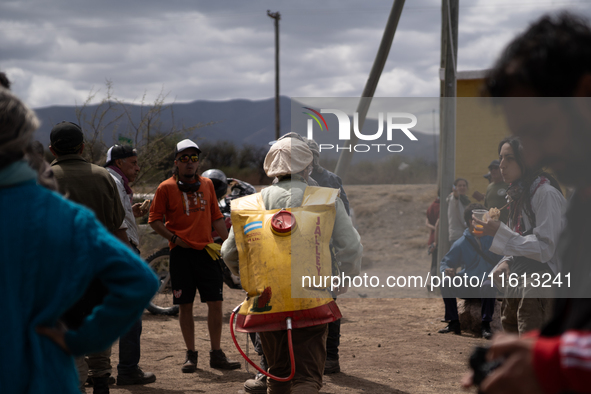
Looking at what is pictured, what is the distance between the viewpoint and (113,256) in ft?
5.11

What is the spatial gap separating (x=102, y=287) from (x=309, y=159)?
2.10 metres

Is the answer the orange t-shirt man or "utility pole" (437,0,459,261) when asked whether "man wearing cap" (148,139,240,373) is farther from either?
"utility pole" (437,0,459,261)

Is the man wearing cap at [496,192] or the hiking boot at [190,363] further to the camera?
the man wearing cap at [496,192]

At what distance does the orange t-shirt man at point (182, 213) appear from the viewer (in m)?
5.36

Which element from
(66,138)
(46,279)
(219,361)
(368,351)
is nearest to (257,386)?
(219,361)

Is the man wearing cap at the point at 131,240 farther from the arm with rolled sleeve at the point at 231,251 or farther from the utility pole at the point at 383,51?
the utility pole at the point at 383,51

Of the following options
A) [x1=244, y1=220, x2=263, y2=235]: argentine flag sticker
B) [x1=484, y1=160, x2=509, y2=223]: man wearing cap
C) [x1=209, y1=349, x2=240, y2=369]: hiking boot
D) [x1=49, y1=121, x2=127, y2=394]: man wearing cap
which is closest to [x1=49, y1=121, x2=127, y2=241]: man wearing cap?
[x1=49, y1=121, x2=127, y2=394]: man wearing cap

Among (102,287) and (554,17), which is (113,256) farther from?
(554,17)

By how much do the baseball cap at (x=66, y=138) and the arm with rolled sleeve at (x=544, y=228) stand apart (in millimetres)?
3005

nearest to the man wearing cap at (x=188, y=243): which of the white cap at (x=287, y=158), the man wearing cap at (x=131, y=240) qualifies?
the man wearing cap at (x=131, y=240)

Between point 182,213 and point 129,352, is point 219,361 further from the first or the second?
point 182,213

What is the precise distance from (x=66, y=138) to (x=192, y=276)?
1.93m

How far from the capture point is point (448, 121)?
27.6 ft

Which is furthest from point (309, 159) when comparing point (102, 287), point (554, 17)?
point (554, 17)
